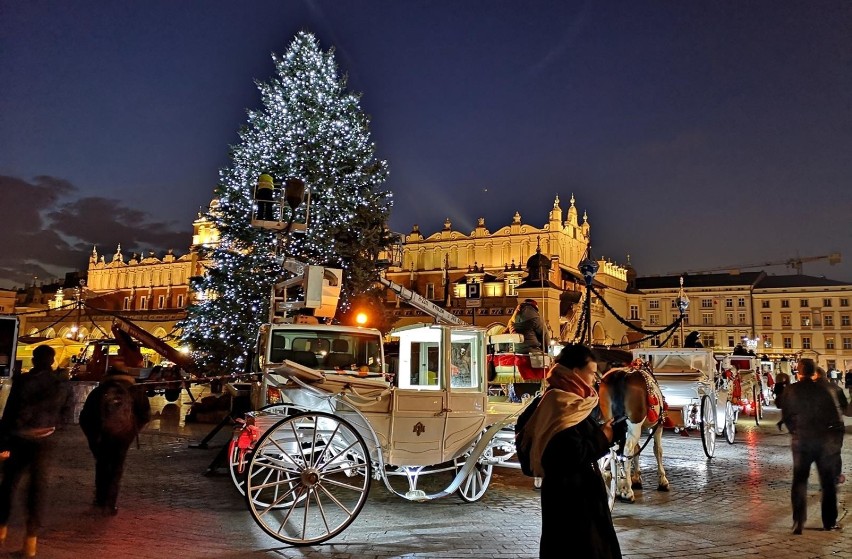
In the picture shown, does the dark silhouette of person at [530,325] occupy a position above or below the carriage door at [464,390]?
above

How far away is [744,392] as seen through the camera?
2255 centimetres

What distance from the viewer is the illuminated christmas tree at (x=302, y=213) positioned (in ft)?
70.7

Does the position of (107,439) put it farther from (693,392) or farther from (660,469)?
(693,392)

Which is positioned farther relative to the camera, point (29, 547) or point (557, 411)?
Answer: point (29, 547)

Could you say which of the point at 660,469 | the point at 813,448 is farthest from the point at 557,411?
the point at 660,469

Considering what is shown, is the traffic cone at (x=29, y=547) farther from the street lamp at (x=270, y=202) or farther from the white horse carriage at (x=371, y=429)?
the street lamp at (x=270, y=202)

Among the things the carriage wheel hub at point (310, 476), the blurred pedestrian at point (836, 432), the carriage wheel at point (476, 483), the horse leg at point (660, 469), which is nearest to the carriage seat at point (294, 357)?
the carriage wheel at point (476, 483)

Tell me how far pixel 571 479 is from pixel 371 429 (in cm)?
Result: 356

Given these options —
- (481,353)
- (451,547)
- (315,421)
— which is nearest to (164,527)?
(315,421)

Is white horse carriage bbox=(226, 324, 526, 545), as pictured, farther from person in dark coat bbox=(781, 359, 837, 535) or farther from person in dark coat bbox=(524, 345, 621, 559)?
person in dark coat bbox=(781, 359, 837, 535)

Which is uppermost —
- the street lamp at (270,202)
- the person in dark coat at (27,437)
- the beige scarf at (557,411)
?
the street lamp at (270,202)

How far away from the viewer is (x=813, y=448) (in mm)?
7414

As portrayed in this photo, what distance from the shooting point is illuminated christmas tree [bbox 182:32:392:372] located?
849 inches

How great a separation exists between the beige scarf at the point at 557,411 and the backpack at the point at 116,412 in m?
6.27
